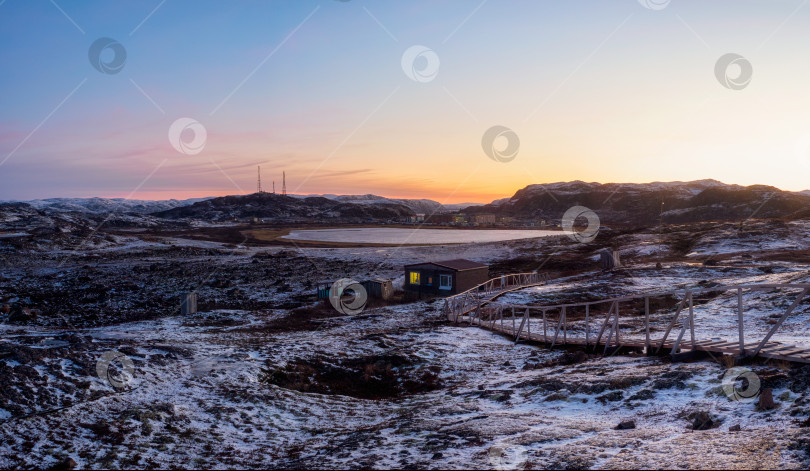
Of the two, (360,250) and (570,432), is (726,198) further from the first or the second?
(570,432)

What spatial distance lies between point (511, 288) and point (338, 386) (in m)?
26.2

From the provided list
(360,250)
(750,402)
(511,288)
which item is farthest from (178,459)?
(360,250)

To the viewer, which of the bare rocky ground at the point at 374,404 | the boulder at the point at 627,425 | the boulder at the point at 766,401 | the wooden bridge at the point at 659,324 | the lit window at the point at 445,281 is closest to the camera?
the bare rocky ground at the point at 374,404

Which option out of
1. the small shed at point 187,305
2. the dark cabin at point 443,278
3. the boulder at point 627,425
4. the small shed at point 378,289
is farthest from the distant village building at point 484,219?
the boulder at point 627,425

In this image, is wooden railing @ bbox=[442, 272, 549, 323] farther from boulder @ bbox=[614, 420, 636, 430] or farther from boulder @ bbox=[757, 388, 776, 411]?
boulder @ bbox=[757, 388, 776, 411]

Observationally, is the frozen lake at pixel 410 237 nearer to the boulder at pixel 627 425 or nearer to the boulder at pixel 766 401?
the boulder at pixel 627 425

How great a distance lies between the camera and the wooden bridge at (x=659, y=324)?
1093 centimetres

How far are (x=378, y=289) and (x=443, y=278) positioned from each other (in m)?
6.03

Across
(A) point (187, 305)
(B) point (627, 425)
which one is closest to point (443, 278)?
(A) point (187, 305)

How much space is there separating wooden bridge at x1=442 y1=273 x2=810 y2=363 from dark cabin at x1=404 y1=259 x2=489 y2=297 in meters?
2.57

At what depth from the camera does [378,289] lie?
41.4 meters

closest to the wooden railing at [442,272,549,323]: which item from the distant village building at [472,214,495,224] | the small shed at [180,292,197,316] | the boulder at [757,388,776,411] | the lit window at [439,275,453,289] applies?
the lit window at [439,275,453,289]

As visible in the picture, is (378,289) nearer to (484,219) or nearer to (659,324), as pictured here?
(659,324)

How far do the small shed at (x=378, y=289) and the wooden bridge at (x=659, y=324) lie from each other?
914 cm
